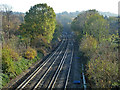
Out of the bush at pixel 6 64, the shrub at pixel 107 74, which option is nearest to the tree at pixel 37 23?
the bush at pixel 6 64

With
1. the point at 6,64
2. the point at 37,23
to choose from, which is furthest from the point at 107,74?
the point at 37,23

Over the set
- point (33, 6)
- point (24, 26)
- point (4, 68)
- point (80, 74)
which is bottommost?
point (80, 74)

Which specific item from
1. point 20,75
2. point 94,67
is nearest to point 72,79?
point 94,67

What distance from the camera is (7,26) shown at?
25484 mm

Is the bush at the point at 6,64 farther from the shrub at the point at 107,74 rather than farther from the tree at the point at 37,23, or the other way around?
the tree at the point at 37,23

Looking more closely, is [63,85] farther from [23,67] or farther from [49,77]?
[23,67]

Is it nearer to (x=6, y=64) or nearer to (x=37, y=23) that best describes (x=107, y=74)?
(x=6, y=64)

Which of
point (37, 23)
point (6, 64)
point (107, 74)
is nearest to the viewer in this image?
point (107, 74)

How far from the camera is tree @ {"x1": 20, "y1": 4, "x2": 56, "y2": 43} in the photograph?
23578 mm

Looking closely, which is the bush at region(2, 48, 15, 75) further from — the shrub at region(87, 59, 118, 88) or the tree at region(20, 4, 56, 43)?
the tree at region(20, 4, 56, 43)

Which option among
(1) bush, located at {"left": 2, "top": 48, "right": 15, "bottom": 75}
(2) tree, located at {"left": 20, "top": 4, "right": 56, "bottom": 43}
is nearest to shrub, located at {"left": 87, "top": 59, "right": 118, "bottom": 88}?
(1) bush, located at {"left": 2, "top": 48, "right": 15, "bottom": 75}

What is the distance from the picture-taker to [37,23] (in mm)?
23688

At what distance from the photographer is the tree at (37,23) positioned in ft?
77.4

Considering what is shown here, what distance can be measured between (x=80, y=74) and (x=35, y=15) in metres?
14.4
